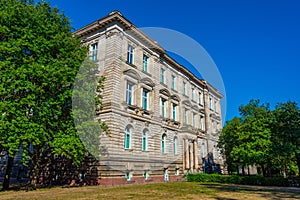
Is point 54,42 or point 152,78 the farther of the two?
point 152,78

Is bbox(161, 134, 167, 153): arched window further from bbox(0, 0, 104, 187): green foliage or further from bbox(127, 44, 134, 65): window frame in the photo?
bbox(0, 0, 104, 187): green foliage

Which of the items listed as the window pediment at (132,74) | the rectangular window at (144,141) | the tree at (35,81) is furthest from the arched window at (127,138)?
the window pediment at (132,74)

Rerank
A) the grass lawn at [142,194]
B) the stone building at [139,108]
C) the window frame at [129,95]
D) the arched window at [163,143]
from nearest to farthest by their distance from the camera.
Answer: the grass lawn at [142,194] → the stone building at [139,108] → the window frame at [129,95] → the arched window at [163,143]

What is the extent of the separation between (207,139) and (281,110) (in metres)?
16.7

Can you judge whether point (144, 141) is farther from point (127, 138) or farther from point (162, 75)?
point (162, 75)

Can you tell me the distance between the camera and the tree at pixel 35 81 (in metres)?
15.8

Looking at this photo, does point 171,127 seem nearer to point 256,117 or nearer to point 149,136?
point 149,136

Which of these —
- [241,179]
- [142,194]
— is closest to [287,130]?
[241,179]

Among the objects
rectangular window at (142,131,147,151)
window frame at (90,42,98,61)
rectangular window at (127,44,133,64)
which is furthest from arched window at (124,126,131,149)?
window frame at (90,42,98,61)

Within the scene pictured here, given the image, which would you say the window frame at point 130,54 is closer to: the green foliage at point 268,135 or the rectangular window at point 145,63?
the rectangular window at point 145,63

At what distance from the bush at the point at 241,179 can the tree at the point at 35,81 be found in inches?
625

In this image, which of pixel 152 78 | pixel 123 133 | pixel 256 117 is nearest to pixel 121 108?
pixel 123 133

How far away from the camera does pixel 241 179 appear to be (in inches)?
1037

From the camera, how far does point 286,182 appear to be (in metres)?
23.2
